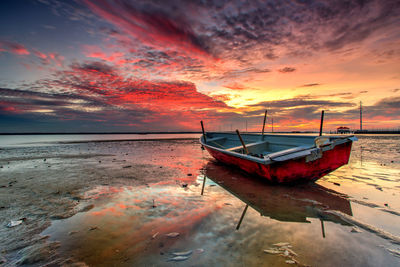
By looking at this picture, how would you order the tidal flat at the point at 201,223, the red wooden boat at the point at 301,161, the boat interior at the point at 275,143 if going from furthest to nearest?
the boat interior at the point at 275,143 → the red wooden boat at the point at 301,161 → the tidal flat at the point at 201,223

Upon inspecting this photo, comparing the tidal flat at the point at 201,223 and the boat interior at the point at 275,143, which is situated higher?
the boat interior at the point at 275,143

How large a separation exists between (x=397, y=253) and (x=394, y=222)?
4.93 feet

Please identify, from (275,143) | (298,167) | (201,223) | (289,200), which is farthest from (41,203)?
(275,143)

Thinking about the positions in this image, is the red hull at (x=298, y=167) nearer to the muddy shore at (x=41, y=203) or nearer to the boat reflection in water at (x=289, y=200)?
the boat reflection in water at (x=289, y=200)

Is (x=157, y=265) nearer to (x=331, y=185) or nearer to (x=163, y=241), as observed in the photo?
(x=163, y=241)

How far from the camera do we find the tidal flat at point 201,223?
2924 mm

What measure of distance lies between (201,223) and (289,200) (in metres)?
3.05

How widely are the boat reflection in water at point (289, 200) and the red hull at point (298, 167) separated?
43 cm

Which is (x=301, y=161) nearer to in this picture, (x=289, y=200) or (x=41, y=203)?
(x=289, y=200)

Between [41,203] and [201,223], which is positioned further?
[41,203]

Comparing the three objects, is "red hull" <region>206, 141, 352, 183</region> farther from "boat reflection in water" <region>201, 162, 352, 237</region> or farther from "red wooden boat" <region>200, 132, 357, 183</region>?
"boat reflection in water" <region>201, 162, 352, 237</region>

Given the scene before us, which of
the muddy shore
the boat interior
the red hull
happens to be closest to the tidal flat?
the muddy shore

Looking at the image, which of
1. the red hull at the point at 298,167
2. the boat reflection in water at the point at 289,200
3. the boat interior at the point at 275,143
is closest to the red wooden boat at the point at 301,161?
the red hull at the point at 298,167

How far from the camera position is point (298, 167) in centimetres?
638
